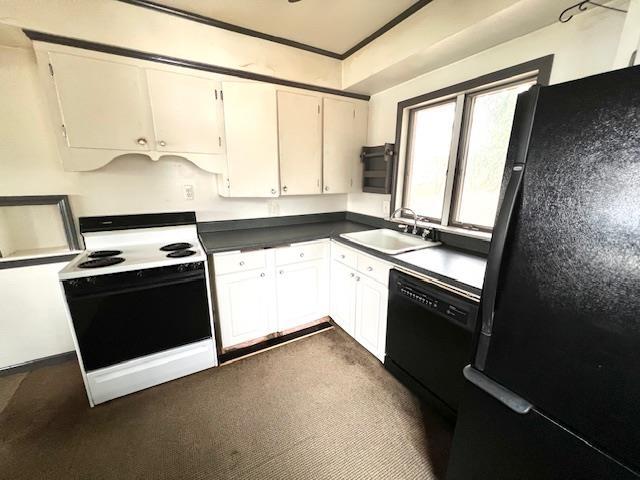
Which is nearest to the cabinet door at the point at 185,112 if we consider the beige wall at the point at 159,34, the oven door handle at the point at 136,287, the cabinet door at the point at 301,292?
the beige wall at the point at 159,34

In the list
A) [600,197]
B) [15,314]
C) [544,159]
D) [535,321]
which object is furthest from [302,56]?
[15,314]

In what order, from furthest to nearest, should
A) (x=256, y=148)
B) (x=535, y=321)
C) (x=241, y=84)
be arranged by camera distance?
(x=256, y=148), (x=241, y=84), (x=535, y=321)

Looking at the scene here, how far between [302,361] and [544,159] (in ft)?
6.48

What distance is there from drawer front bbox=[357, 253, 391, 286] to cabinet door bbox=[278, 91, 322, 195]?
906mm

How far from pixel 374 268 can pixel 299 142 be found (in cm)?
130

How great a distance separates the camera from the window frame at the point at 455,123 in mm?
1476

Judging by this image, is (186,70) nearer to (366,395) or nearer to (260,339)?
(260,339)

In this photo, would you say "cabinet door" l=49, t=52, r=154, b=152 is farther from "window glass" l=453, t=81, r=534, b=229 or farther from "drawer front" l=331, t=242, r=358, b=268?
"window glass" l=453, t=81, r=534, b=229

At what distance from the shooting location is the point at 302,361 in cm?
209

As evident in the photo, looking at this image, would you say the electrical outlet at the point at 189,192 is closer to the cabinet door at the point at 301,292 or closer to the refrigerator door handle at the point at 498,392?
the cabinet door at the point at 301,292

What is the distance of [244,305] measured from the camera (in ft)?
6.84

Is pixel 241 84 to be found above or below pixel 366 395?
above

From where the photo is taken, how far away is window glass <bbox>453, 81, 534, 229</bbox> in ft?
5.45

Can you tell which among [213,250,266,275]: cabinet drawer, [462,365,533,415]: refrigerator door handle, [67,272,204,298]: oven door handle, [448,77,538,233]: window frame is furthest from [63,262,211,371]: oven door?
[448,77,538,233]: window frame
